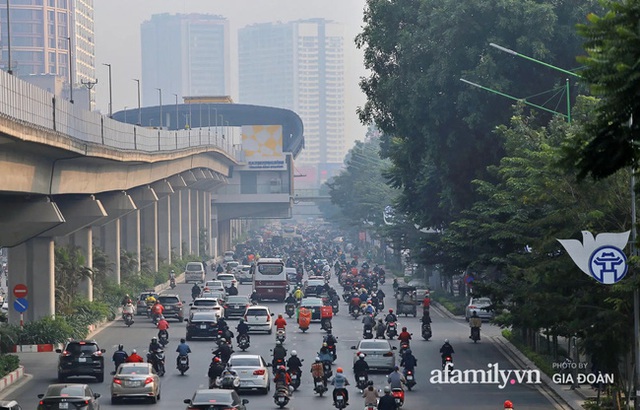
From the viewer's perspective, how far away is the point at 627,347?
30.9 m

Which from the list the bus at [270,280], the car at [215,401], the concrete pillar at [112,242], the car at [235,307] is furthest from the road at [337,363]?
the concrete pillar at [112,242]

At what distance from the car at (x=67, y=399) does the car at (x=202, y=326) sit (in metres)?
24.3

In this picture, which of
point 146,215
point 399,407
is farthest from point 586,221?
point 146,215

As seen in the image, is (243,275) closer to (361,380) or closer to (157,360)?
(157,360)

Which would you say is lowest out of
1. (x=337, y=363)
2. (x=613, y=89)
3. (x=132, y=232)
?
(x=337, y=363)

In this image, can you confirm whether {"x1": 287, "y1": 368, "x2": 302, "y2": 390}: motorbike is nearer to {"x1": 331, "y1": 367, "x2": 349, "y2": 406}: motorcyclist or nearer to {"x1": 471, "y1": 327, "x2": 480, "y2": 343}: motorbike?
{"x1": 331, "y1": 367, "x2": 349, "y2": 406}: motorcyclist

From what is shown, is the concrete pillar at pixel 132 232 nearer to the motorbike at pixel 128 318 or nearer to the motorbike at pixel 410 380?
the motorbike at pixel 128 318

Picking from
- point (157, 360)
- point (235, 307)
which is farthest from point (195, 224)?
point (157, 360)

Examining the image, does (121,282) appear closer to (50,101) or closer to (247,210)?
(50,101)

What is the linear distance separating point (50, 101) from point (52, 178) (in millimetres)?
3010

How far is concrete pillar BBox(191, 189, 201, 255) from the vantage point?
421 feet

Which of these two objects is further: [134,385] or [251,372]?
[251,372]

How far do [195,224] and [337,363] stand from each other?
86.5m

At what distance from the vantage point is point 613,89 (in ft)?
37.0
